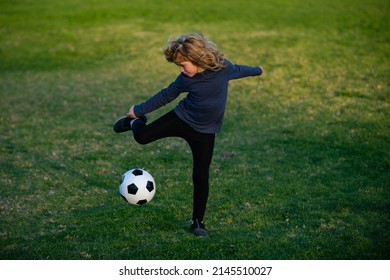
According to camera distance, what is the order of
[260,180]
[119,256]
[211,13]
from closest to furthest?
1. [119,256]
2. [260,180]
3. [211,13]

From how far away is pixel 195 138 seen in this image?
25.0 feet

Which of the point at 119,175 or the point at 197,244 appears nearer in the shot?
the point at 197,244

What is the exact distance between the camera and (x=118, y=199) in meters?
9.67

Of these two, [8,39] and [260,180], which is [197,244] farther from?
[8,39]

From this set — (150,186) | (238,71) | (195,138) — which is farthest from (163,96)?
(150,186)

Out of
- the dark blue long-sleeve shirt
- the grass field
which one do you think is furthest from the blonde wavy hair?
the grass field

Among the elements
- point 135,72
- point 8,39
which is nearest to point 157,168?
point 135,72

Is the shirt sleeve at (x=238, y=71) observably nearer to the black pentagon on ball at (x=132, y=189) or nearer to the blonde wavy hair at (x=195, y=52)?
the blonde wavy hair at (x=195, y=52)

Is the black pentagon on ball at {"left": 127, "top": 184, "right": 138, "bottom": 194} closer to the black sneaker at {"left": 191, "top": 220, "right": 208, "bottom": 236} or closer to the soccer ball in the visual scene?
the soccer ball

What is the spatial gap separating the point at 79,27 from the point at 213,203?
2645cm

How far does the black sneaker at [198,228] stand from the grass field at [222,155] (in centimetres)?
13

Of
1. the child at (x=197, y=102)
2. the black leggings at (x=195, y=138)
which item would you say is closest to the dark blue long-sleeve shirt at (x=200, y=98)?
the child at (x=197, y=102)

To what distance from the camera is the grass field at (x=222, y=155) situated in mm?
7781

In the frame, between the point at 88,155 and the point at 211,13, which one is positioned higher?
the point at 211,13
